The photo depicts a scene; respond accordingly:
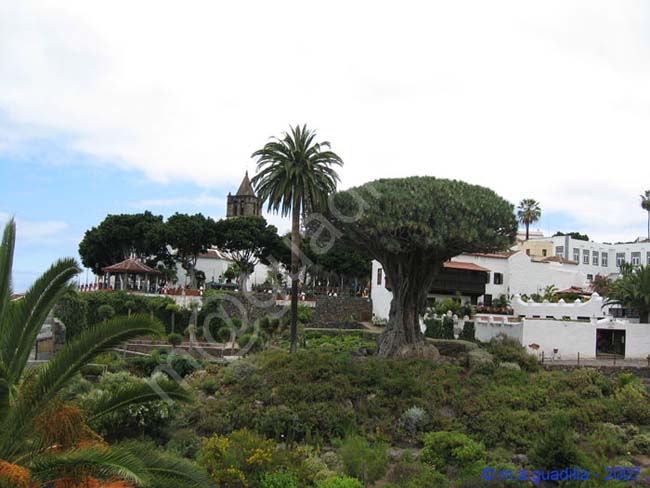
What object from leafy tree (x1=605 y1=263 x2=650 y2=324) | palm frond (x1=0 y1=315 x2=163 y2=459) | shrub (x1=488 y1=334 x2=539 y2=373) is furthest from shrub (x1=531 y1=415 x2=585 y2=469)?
leafy tree (x1=605 y1=263 x2=650 y2=324)

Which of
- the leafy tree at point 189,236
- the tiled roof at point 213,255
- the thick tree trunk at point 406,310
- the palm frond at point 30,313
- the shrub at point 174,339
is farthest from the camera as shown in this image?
the tiled roof at point 213,255

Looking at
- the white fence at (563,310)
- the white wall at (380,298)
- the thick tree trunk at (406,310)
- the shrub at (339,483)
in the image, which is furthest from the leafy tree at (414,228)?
the white wall at (380,298)

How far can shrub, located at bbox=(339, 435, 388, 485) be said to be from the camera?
58.7 ft

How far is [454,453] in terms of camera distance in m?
19.6

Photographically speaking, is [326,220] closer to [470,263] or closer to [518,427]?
[518,427]

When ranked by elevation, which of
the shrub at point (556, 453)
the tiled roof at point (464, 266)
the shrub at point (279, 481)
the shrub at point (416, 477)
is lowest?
the shrub at point (416, 477)

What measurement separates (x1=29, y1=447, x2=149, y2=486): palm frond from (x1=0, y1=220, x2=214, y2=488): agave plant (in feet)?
0.05

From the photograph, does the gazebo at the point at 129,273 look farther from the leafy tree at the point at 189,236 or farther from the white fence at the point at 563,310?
the white fence at the point at 563,310

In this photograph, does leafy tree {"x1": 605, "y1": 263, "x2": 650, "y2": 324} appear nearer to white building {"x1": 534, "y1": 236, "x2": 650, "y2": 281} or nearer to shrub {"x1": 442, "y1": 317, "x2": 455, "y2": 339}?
shrub {"x1": 442, "y1": 317, "x2": 455, "y2": 339}

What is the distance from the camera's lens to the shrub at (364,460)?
17.9 m

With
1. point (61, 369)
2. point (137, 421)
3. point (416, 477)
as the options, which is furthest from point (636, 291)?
point (61, 369)

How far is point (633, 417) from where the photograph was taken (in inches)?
960

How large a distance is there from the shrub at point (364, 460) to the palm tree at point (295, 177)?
12.6 metres

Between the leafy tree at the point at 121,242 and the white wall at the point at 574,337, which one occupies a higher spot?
the leafy tree at the point at 121,242
